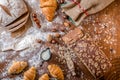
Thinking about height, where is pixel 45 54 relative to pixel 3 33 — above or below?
below

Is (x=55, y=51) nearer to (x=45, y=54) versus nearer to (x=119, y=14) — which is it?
(x=45, y=54)

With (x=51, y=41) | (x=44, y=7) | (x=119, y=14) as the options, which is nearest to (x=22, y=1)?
(x=44, y=7)

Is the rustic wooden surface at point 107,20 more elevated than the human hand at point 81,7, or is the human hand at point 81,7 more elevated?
the human hand at point 81,7

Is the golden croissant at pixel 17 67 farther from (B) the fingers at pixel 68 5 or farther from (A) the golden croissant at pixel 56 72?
(B) the fingers at pixel 68 5

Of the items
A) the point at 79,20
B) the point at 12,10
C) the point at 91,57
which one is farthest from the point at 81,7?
the point at 12,10

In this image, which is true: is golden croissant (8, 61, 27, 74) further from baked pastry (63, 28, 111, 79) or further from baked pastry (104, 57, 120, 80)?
baked pastry (104, 57, 120, 80)

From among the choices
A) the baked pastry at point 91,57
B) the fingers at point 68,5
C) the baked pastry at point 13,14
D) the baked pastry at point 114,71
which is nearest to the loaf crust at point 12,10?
the baked pastry at point 13,14
